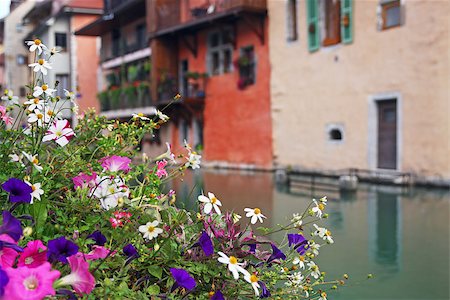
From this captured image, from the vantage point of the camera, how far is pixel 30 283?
119 cm

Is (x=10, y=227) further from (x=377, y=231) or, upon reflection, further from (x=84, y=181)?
(x=377, y=231)

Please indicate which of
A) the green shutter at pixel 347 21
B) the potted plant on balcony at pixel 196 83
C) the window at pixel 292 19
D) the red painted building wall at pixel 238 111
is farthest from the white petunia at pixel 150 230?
the potted plant on balcony at pixel 196 83

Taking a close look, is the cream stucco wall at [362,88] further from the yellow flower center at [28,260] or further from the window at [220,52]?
the yellow flower center at [28,260]

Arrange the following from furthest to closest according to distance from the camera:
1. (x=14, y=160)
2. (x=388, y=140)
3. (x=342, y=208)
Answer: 1. (x=388, y=140)
2. (x=342, y=208)
3. (x=14, y=160)

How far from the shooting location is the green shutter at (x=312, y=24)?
49.0 ft

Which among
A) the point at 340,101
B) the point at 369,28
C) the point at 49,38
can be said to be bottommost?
the point at 340,101

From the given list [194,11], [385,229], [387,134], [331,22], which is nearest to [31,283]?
[385,229]

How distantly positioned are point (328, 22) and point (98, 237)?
13.9 meters

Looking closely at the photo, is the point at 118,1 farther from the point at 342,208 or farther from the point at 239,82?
the point at 342,208

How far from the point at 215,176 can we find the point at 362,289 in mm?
11245

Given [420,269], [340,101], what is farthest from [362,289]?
[340,101]

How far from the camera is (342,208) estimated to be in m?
9.01

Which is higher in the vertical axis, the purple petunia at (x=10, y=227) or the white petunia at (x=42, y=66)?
the white petunia at (x=42, y=66)

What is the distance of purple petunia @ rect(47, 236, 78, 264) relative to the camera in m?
1.36
